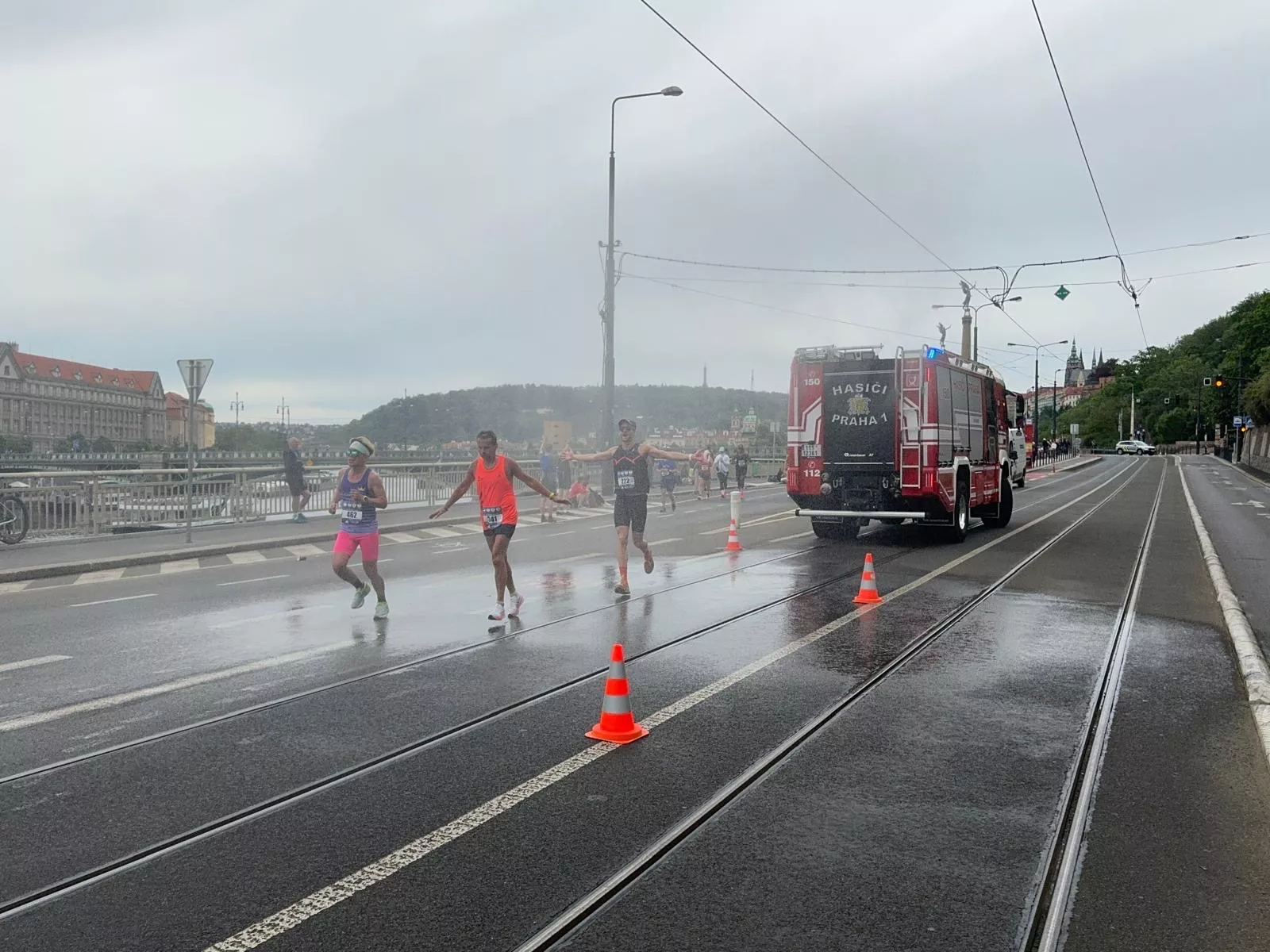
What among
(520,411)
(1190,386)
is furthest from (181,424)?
(1190,386)

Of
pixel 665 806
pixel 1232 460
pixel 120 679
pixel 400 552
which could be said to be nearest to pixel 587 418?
pixel 400 552

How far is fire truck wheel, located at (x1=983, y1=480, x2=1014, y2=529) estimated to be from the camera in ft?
68.0

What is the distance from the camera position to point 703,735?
5637 millimetres

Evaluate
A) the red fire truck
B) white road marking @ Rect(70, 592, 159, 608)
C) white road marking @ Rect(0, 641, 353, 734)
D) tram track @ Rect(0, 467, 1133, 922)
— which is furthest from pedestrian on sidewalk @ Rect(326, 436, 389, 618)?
the red fire truck

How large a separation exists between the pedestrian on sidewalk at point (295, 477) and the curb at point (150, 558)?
188 centimetres

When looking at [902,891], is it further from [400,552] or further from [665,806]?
[400,552]

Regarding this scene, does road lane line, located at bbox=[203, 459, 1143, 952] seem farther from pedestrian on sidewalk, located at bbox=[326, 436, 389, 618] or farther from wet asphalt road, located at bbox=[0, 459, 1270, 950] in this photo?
pedestrian on sidewalk, located at bbox=[326, 436, 389, 618]

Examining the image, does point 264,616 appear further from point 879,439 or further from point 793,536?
point 793,536

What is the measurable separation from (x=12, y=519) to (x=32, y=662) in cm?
988

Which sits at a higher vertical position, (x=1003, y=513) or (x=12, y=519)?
(x=12, y=519)

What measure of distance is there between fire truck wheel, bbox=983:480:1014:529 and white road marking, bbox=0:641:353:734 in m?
15.7

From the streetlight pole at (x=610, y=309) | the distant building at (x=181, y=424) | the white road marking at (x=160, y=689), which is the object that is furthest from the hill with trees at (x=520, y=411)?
the white road marking at (x=160, y=689)

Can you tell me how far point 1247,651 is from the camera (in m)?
7.99

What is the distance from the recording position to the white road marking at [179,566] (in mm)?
13742
